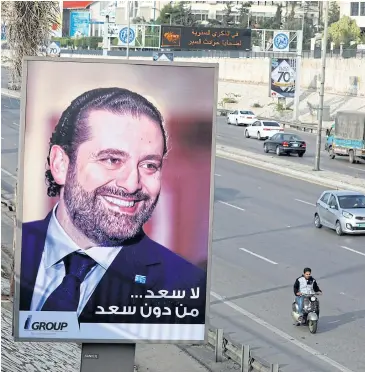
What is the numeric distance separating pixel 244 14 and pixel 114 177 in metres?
149

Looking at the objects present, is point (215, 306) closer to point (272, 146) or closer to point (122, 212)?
point (122, 212)

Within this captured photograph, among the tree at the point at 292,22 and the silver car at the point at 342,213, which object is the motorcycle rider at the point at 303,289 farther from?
the tree at the point at 292,22

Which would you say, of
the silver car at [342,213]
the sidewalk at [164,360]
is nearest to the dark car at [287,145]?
the silver car at [342,213]

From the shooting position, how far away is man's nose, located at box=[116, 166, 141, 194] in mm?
10188

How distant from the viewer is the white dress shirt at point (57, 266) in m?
10.2

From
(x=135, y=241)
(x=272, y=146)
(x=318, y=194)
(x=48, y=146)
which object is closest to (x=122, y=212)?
(x=135, y=241)

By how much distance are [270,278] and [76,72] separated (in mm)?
15941

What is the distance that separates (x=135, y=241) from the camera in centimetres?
1030

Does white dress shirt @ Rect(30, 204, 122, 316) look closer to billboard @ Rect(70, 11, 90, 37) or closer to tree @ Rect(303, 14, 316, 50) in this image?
billboard @ Rect(70, 11, 90, 37)

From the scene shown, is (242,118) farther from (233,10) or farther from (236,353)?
(233,10)

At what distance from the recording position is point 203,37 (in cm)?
10006

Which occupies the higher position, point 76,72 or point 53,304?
point 76,72

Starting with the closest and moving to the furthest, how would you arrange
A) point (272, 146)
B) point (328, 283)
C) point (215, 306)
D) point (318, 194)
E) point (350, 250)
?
point (215, 306) → point (328, 283) → point (350, 250) → point (318, 194) → point (272, 146)

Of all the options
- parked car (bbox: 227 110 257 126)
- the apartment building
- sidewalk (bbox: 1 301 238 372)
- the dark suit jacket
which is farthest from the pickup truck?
the apartment building
